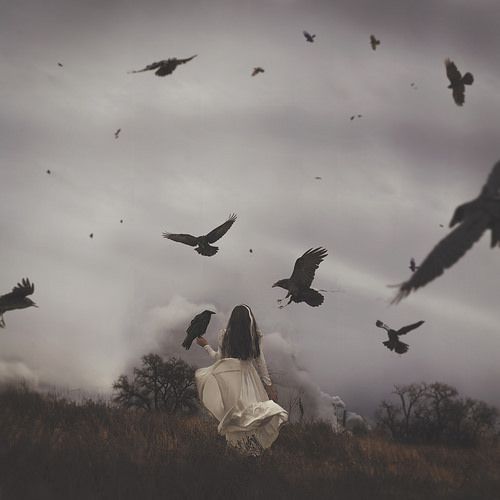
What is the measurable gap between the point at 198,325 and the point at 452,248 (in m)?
4.34

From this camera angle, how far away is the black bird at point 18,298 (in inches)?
196

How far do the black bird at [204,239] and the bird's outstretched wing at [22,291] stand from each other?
2476 millimetres

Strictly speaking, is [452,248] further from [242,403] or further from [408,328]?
[242,403]

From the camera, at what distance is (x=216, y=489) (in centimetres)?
490

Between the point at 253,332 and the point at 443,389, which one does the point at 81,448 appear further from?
the point at 443,389

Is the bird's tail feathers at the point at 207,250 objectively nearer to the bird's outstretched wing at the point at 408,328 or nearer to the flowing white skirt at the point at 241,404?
the flowing white skirt at the point at 241,404

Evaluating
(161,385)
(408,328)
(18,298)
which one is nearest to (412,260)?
(408,328)

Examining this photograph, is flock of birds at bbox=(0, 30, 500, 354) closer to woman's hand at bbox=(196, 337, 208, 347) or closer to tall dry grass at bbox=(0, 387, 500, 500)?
woman's hand at bbox=(196, 337, 208, 347)

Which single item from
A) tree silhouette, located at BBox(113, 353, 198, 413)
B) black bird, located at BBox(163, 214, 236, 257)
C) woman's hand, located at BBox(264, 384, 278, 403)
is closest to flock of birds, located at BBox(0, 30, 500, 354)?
black bird, located at BBox(163, 214, 236, 257)

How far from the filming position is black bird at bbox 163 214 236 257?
23.8ft

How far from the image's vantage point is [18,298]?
5074 mm

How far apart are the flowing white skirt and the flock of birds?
24.6 inches

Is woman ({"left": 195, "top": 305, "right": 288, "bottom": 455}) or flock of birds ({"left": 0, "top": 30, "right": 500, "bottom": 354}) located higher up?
flock of birds ({"left": 0, "top": 30, "right": 500, "bottom": 354})

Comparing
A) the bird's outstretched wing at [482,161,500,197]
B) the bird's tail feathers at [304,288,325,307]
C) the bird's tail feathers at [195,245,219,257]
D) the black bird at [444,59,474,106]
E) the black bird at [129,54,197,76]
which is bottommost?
the bird's tail feathers at [304,288,325,307]
